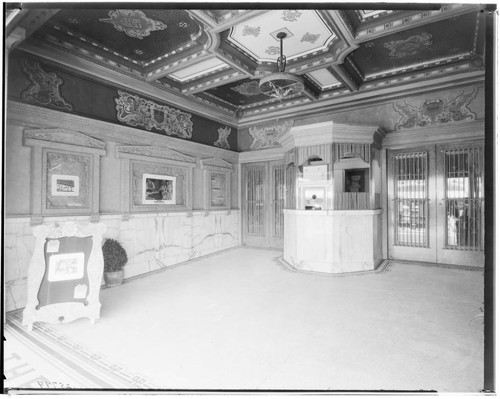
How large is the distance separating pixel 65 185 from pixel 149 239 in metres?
1.61

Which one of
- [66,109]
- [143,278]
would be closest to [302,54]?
[66,109]

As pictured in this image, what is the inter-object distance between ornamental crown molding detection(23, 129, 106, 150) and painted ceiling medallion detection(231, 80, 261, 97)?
3062 millimetres

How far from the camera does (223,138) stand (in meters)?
6.89

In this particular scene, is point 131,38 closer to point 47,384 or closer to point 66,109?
point 66,109

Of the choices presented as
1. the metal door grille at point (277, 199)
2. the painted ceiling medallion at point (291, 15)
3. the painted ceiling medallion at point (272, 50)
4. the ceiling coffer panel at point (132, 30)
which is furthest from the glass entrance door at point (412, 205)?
the ceiling coffer panel at point (132, 30)

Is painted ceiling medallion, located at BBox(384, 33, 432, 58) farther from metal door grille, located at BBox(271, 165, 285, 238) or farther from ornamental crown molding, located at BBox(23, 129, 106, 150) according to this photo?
ornamental crown molding, located at BBox(23, 129, 106, 150)

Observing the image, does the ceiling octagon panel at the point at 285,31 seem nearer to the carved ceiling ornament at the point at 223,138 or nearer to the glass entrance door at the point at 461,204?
the carved ceiling ornament at the point at 223,138

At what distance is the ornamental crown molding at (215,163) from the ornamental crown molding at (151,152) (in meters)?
0.31

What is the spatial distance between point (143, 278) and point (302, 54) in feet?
14.7

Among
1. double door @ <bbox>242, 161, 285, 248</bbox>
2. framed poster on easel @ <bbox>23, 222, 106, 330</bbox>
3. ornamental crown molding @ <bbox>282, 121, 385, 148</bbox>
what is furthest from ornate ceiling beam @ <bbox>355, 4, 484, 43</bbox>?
framed poster on easel @ <bbox>23, 222, 106, 330</bbox>

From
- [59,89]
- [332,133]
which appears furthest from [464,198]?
[59,89]

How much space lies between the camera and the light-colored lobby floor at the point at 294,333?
196 centimetres

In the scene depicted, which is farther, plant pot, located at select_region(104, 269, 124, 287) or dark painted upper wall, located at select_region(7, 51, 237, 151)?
plant pot, located at select_region(104, 269, 124, 287)

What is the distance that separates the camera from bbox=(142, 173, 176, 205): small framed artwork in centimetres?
485
